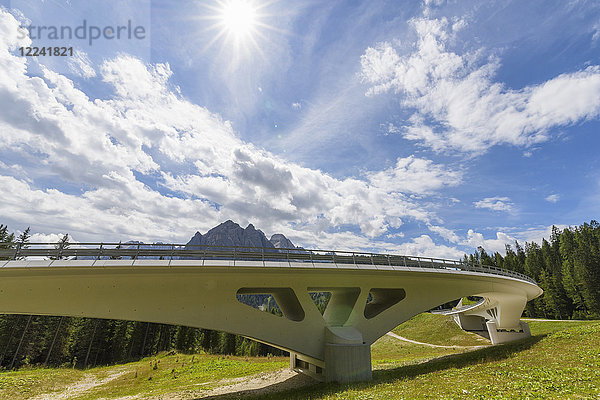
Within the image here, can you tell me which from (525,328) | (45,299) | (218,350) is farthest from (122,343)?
(525,328)

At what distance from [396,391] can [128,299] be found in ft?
53.1

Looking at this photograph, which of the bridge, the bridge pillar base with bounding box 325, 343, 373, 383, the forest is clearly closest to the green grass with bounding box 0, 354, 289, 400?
the bridge

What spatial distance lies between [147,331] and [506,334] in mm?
72390

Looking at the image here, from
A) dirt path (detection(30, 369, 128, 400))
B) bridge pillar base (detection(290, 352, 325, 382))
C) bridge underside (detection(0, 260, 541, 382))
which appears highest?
bridge underside (detection(0, 260, 541, 382))

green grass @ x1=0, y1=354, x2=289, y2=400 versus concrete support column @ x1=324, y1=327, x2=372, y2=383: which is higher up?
concrete support column @ x1=324, y1=327, x2=372, y2=383

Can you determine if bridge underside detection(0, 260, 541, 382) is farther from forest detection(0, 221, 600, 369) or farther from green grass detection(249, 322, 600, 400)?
forest detection(0, 221, 600, 369)

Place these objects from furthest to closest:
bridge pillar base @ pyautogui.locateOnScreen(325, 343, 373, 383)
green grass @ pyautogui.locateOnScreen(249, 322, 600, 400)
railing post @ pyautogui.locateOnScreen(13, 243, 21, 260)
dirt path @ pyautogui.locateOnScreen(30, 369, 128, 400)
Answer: dirt path @ pyautogui.locateOnScreen(30, 369, 128, 400), bridge pillar base @ pyautogui.locateOnScreen(325, 343, 373, 383), railing post @ pyautogui.locateOnScreen(13, 243, 21, 260), green grass @ pyautogui.locateOnScreen(249, 322, 600, 400)

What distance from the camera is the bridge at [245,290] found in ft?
49.1

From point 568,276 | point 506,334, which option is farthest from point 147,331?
point 568,276

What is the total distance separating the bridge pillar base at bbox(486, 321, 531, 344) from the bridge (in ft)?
83.2

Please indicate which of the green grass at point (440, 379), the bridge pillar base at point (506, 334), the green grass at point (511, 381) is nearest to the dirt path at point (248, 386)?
the green grass at point (440, 379)

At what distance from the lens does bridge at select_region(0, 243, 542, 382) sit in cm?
1495

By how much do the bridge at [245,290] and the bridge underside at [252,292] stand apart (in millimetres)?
57

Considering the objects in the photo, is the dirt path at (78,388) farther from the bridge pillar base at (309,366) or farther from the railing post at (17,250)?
the bridge pillar base at (309,366)
